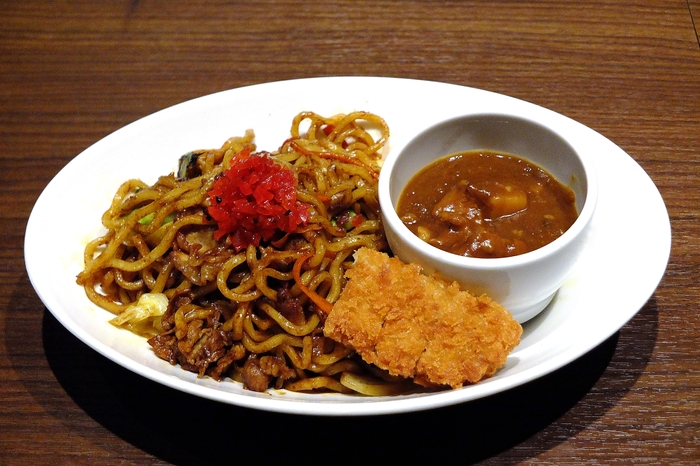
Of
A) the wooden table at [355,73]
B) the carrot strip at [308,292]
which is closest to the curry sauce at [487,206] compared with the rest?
the carrot strip at [308,292]

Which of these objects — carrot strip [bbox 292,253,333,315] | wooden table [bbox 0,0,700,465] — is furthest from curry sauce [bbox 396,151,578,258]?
wooden table [bbox 0,0,700,465]

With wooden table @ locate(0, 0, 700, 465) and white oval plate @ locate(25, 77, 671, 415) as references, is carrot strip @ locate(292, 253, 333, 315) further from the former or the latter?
wooden table @ locate(0, 0, 700, 465)

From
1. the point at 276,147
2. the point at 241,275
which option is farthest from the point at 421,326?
the point at 276,147

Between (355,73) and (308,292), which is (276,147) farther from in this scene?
(355,73)

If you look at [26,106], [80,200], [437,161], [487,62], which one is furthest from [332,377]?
[26,106]

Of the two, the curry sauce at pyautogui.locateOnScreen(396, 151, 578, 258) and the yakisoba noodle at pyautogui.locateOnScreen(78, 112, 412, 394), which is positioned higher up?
the curry sauce at pyautogui.locateOnScreen(396, 151, 578, 258)

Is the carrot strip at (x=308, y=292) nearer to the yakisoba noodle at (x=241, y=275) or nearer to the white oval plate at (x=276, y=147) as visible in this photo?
the yakisoba noodle at (x=241, y=275)
